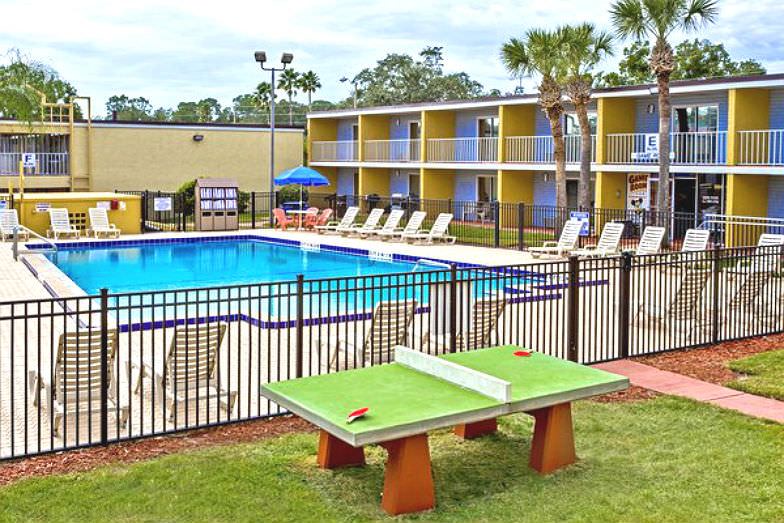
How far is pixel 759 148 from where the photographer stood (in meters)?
27.5

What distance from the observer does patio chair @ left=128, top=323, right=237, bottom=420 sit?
907cm

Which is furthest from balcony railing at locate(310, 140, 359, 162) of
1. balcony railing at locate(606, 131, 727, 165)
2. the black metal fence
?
the black metal fence

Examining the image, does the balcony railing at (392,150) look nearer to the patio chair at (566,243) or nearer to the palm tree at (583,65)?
the palm tree at (583,65)

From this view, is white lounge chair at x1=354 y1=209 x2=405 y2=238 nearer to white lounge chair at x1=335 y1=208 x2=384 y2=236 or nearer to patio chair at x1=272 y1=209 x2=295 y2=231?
white lounge chair at x1=335 y1=208 x2=384 y2=236

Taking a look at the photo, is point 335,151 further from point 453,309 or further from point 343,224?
point 453,309

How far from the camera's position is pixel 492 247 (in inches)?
1108

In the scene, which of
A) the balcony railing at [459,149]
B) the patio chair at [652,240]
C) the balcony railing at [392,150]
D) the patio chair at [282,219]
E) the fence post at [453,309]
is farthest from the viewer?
the balcony railing at [392,150]

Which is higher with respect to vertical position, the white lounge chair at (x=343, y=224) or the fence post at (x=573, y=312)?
the white lounge chair at (x=343, y=224)

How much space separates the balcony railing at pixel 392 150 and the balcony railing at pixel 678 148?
1059 cm

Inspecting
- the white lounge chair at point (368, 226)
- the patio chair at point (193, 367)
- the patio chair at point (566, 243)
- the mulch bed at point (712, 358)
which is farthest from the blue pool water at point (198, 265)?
the patio chair at point (193, 367)

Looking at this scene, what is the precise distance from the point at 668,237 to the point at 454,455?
62.8 ft

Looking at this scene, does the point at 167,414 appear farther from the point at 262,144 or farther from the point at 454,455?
the point at 262,144

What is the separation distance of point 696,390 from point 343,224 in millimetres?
22526

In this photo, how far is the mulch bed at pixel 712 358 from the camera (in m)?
11.0
